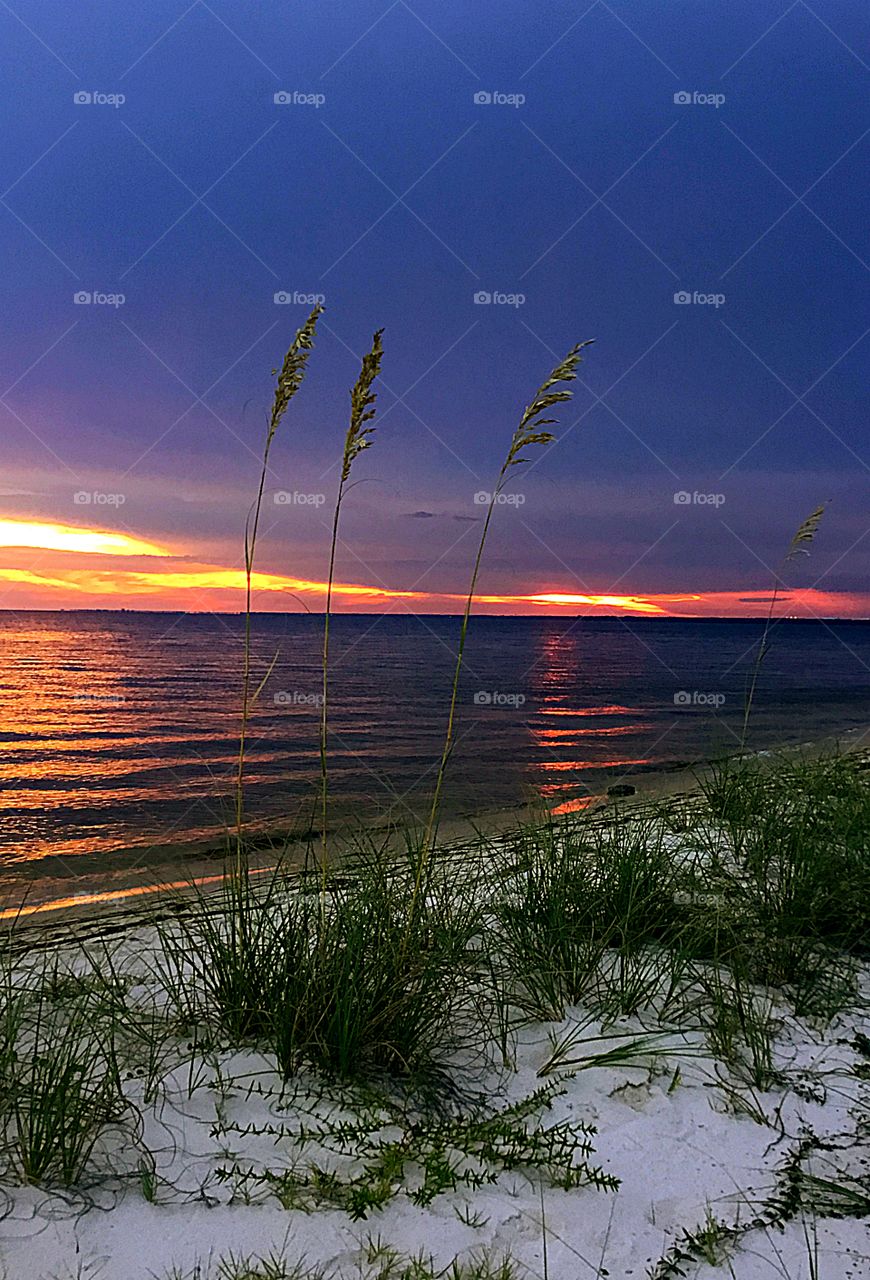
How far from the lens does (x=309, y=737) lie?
17.5m

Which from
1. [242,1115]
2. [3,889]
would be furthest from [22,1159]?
[3,889]

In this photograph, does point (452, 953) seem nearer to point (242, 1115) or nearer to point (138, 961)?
point (242, 1115)

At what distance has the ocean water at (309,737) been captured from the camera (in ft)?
32.6

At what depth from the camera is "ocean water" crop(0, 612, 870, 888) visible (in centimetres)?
993

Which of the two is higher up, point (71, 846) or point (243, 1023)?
point (243, 1023)

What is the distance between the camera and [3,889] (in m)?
7.25

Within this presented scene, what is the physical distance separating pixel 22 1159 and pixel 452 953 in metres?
1.49
